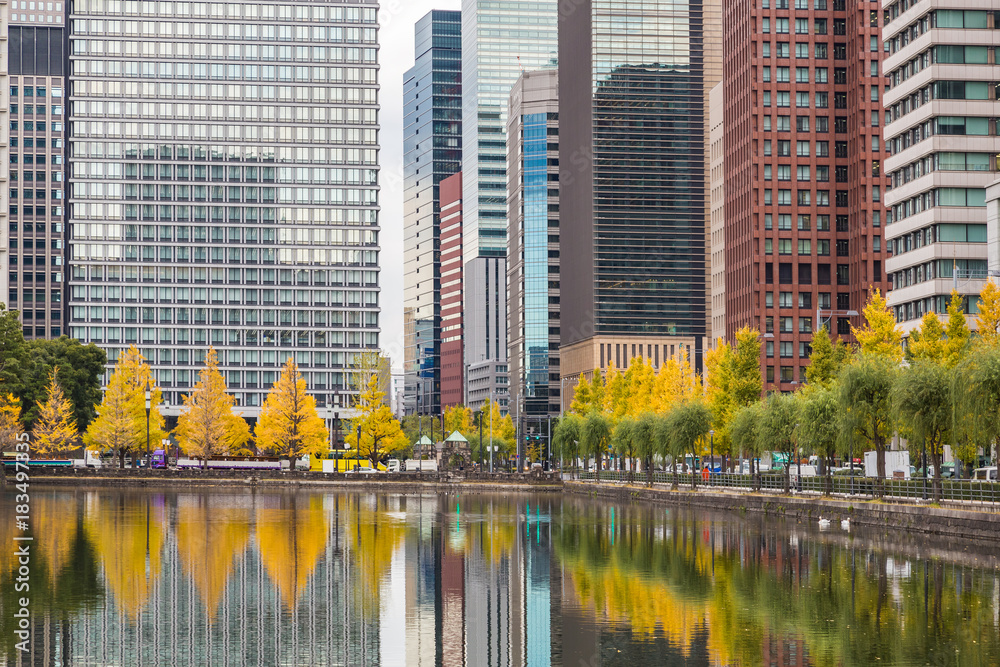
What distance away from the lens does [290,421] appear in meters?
134

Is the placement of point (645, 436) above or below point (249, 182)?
below

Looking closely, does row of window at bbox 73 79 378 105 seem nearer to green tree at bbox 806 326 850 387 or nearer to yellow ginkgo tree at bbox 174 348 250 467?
yellow ginkgo tree at bbox 174 348 250 467

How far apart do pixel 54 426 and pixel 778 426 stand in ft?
272

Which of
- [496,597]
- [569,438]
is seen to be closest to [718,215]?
[569,438]

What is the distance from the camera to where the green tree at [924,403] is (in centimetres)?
5688

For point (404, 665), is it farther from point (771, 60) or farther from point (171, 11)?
point (171, 11)

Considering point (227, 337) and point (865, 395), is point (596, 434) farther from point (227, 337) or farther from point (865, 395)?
point (227, 337)

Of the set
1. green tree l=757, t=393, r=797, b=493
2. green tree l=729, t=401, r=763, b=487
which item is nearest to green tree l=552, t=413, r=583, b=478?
green tree l=729, t=401, r=763, b=487

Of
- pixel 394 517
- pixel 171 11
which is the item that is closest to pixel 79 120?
pixel 171 11

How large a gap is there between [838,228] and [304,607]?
15768 centimetres

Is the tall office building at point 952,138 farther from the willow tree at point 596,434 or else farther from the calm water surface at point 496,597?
the calm water surface at point 496,597

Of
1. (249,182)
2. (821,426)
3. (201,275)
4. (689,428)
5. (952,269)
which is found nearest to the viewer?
(821,426)

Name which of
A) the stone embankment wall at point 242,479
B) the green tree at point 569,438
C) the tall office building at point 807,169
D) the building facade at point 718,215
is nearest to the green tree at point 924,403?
the stone embankment wall at point 242,479

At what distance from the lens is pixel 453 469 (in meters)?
132
